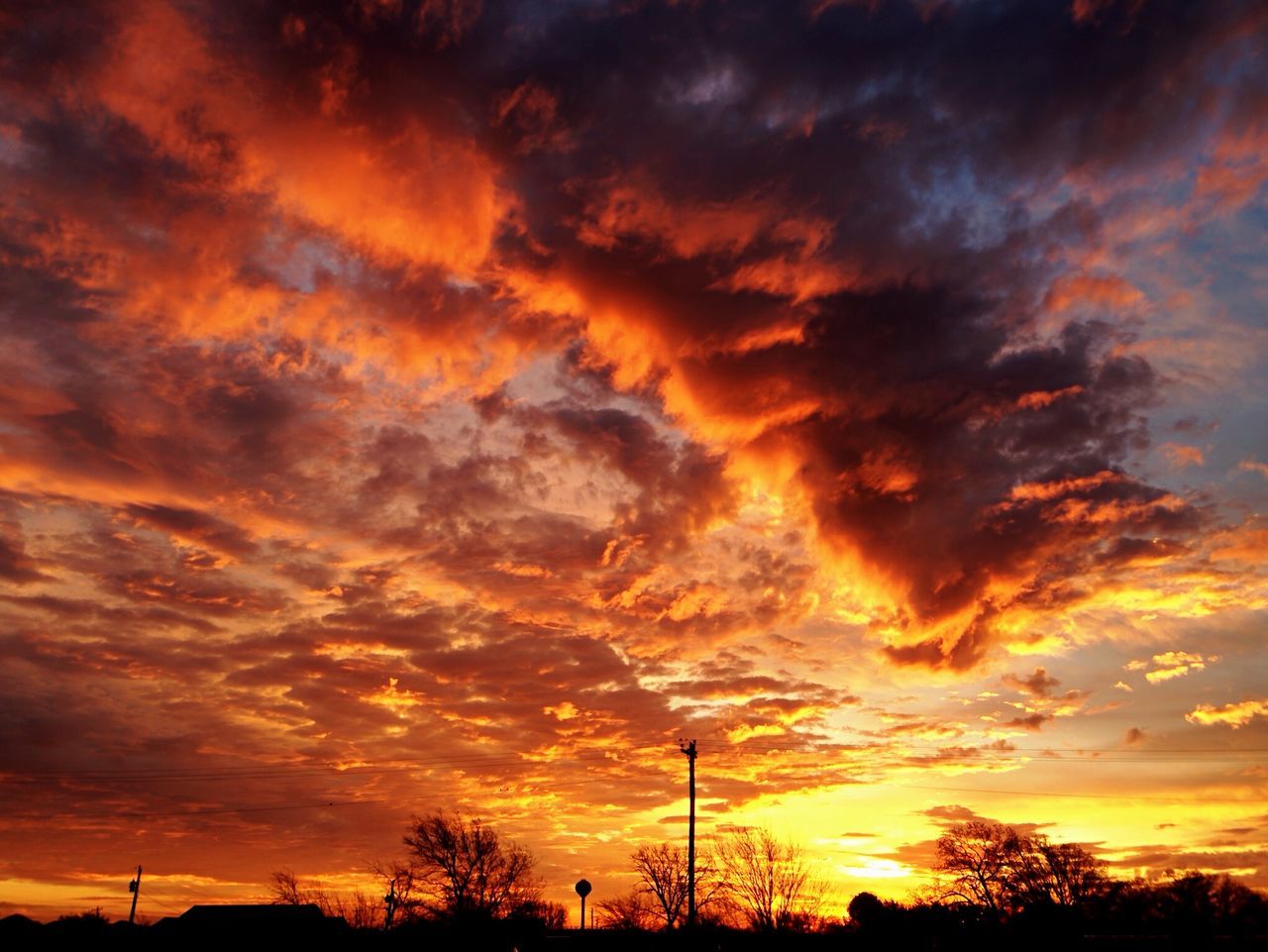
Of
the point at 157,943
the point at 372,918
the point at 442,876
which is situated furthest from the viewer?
the point at 372,918

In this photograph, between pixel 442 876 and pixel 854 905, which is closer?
pixel 442 876

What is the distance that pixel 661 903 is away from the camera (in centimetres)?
8806

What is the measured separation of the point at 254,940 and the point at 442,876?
1870cm

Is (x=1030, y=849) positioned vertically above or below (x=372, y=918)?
above

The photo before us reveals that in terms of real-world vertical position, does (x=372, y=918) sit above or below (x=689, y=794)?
below

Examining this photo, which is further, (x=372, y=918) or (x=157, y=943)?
(x=372, y=918)

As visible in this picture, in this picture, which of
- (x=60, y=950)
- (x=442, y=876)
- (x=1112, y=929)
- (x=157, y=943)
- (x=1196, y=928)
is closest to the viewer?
(x=60, y=950)

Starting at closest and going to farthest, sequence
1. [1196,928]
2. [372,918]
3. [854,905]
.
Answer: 1. [1196,928]
2. [854,905]
3. [372,918]

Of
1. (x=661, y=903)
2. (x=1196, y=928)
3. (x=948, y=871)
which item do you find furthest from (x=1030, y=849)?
(x=1196, y=928)

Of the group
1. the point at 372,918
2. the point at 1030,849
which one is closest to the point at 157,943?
the point at 372,918

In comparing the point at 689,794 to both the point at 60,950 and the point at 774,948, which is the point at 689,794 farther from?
the point at 60,950

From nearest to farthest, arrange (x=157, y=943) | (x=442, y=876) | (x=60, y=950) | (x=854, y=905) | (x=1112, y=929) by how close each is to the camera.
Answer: (x=60, y=950), (x=157, y=943), (x=1112, y=929), (x=442, y=876), (x=854, y=905)

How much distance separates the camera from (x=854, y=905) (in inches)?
3430

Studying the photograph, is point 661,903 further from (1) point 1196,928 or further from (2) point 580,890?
(1) point 1196,928
